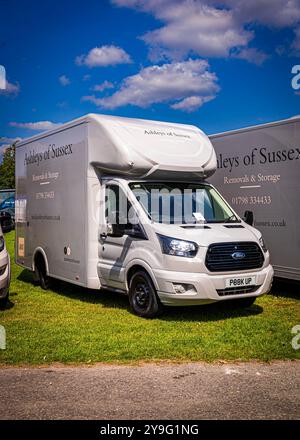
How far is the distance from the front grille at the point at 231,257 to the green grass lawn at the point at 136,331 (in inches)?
31.6

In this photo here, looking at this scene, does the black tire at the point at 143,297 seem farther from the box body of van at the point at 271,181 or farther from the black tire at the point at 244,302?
the box body of van at the point at 271,181

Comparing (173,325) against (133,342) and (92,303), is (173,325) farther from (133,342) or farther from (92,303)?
(92,303)

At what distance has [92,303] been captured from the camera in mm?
9648

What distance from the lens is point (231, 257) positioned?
786 cm

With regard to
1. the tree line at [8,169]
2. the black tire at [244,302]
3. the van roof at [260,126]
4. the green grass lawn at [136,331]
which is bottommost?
the green grass lawn at [136,331]

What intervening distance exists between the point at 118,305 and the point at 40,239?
2.74 meters

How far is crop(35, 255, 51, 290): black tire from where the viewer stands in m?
11.2

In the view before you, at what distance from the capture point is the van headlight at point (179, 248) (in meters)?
7.68

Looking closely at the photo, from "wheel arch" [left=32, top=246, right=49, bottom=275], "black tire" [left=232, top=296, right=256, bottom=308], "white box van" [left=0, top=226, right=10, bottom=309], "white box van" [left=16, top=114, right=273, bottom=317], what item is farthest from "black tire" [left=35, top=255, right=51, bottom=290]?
"black tire" [left=232, top=296, right=256, bottom=308]

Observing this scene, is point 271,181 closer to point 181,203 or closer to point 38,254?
point 181,203

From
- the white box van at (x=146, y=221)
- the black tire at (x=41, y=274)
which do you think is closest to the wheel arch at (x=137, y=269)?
the white box van at (x=146, y=221)

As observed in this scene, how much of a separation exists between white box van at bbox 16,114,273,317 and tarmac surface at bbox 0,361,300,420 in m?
2.03

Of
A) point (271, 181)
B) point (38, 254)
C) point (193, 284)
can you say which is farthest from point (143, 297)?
point (38, 254)

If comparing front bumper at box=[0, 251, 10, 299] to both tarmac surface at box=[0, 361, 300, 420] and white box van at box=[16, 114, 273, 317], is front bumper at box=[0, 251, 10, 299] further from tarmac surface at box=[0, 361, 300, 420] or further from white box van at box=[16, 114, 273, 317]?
tarmac surface at box=[0, 361, 300, 420]
